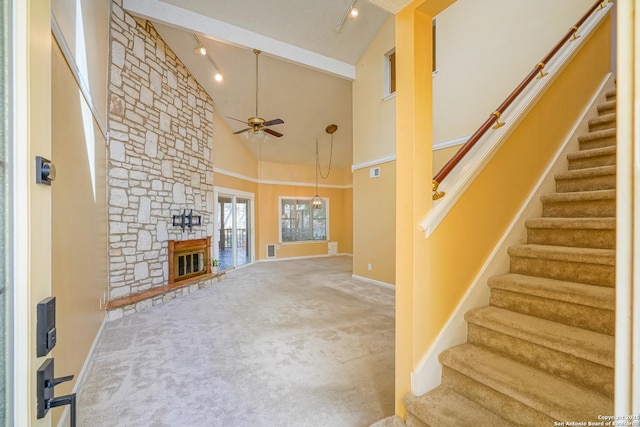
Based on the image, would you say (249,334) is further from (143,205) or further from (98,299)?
(143,205)

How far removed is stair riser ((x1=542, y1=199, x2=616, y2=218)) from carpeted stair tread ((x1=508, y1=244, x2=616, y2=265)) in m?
0.38

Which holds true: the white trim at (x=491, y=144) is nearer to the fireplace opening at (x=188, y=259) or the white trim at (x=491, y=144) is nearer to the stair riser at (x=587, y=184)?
the stair riser at (x=587, y=184)

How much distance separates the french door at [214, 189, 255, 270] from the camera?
24.5ft

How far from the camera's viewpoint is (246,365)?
2.55 m

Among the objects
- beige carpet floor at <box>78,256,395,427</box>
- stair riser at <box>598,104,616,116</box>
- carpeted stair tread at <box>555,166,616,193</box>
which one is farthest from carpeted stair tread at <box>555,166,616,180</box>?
beige carpet floor at <box>78,256,395,427</box>

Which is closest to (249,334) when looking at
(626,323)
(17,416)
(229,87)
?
(17,416)

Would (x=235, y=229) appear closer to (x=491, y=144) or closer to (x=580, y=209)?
(x=491, y=144)

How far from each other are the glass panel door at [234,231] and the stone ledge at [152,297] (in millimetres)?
1770

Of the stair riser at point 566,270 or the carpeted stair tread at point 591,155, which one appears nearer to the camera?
the stair riser at point 566,270

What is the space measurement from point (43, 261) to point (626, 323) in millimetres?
1410

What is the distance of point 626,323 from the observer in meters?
0.61

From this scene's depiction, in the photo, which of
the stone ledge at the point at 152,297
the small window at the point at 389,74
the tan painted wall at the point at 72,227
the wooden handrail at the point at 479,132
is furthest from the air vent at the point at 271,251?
the wooden handrail at the point at 479,132

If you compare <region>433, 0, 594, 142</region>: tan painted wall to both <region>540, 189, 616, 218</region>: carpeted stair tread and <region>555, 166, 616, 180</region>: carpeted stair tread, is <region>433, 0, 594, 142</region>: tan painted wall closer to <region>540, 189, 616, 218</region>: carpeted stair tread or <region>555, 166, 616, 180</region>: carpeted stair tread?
<region>555, 166, 616, 180</region>: carpeted stair tread

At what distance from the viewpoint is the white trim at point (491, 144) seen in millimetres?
1767
